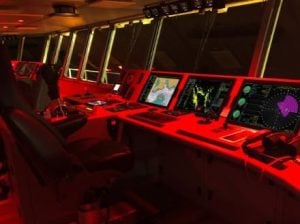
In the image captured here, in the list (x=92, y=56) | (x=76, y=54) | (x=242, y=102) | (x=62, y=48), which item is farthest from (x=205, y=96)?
(x=62, y=48)

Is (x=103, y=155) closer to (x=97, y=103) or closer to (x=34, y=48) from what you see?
(x=97, y=103)

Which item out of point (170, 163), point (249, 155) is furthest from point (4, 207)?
point (249, 155)

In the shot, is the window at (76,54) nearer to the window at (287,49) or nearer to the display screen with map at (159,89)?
the display screen with map at (159,89)

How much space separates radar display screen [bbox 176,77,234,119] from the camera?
2340mm

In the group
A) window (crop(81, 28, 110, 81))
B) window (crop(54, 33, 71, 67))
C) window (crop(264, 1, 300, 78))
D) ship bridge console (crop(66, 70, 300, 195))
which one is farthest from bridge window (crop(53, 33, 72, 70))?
window (crop(264, 1, 300, 78))

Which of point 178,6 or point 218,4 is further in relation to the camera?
point 178,6

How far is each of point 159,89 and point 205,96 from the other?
62 cm

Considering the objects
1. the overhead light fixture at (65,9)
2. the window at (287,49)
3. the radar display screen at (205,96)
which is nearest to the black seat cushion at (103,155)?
the radar display screen at (205,96)

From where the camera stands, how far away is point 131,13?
462 cm

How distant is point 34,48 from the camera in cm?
1034

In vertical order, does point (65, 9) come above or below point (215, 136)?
above

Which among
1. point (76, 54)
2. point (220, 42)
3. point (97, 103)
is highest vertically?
point (220, 42)

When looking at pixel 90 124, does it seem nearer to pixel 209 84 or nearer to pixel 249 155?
pixel 209 84

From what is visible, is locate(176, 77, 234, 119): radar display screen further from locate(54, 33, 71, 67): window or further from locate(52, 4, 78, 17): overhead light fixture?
locate(54, 33, 71, 67): window
